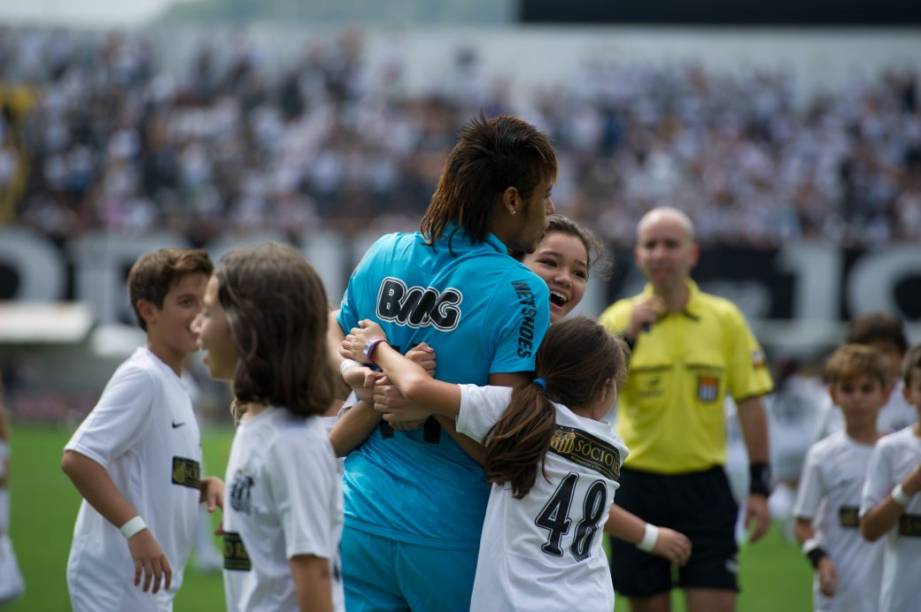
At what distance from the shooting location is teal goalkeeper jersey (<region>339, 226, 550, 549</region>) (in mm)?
3564

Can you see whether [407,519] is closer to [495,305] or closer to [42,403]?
[495,305]

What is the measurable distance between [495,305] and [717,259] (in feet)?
64.7

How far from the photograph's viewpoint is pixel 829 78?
28953mm

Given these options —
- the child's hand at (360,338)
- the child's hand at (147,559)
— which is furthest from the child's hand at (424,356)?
the child's hand at (147,559)

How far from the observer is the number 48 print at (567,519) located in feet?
11.8

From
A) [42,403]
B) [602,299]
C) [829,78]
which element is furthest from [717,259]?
[42,403]

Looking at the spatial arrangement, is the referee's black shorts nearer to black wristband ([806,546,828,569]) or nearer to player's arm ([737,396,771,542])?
player's arm ([737,396,771,542])

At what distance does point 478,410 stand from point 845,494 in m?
2.92

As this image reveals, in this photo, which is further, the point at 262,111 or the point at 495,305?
the point at 262,111

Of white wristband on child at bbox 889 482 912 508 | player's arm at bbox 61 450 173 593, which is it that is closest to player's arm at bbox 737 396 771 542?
white wristband on child at bbox 889 482 912 508

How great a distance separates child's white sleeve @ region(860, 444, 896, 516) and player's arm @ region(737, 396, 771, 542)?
944 millimetres

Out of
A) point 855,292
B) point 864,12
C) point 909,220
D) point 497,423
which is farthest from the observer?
point 864,12

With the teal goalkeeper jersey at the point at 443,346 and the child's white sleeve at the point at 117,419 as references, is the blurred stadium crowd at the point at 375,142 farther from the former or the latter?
the teal goalkeeper jersey at the point at 443,346

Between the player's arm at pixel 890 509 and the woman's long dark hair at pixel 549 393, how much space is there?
1.59 meters
